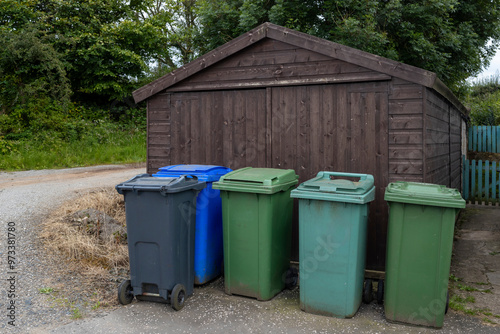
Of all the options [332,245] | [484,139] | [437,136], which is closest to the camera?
[332,245]

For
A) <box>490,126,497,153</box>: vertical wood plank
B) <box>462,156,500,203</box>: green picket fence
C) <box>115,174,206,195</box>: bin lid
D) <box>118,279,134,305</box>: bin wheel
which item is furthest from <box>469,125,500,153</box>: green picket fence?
<box>118,279,134,305</box>: bin wheel

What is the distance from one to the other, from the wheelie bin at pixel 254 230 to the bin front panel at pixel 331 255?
38 centimetres

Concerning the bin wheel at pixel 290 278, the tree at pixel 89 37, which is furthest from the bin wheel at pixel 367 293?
the tree at pixel 89 37

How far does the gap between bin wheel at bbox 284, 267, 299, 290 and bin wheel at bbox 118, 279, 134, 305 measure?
163 centimetres

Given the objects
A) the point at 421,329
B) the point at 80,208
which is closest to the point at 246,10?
the point at 80,208

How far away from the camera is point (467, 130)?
12.5 meters

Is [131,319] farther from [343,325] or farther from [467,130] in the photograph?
[467,130]

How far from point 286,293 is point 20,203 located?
16.5 feet

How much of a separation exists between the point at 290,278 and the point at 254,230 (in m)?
0.81

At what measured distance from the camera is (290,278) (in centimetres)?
452

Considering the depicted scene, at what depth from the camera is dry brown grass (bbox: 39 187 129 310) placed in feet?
13.9

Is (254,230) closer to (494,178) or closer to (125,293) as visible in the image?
(125,293)

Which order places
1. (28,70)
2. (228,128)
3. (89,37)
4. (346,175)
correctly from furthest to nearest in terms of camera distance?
(89,37) → (28,70) → (228,128) → (346,175)

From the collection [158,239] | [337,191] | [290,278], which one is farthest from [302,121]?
[158,239]
